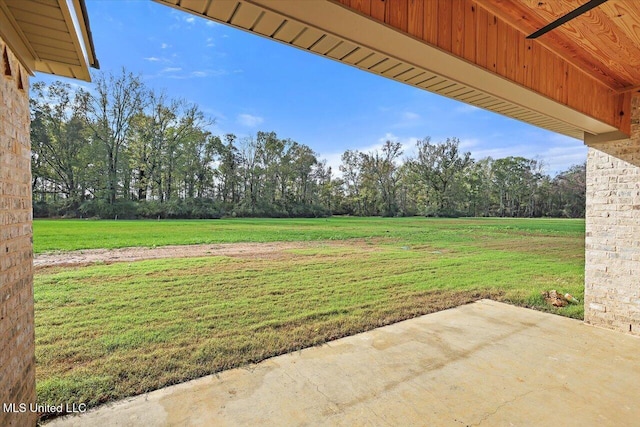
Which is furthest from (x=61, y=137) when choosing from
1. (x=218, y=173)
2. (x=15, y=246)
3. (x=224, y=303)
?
(x=15, y=246)

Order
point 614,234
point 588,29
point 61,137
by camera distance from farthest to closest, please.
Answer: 1. point 61,137
2. point 614,234
3. point 588,29

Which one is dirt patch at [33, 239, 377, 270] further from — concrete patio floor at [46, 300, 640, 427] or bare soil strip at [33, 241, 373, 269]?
concrete patio floor at [46, 300, 640, 427]

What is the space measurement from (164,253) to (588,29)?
313 inches

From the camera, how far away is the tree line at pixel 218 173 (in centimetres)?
1633

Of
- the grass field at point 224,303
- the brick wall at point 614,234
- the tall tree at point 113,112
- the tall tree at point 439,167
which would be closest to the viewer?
the grass field at point 224,303

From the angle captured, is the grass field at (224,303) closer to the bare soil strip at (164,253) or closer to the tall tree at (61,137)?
the bare soil strip at (164,253)

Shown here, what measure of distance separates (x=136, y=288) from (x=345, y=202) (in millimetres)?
25849

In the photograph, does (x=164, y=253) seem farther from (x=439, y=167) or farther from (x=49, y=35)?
(x=439, y=167)

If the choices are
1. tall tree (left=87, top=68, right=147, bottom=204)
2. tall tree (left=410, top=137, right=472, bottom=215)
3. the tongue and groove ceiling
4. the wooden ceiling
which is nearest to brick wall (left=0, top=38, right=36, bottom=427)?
the tongue and groove ceiling

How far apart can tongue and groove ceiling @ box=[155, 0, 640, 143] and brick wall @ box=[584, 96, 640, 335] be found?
0.91 m

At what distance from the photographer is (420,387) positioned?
205cm

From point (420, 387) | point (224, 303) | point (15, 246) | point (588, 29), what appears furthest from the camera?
point (224, 303)

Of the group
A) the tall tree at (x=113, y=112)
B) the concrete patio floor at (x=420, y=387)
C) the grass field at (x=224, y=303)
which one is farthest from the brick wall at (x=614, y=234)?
the tall tree at (x=113, y=112)

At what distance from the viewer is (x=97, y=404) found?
1.85 m
